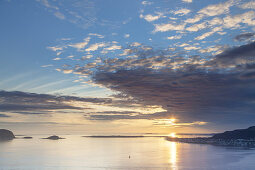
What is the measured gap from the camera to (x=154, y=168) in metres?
75.4

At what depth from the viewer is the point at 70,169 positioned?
75.8 m

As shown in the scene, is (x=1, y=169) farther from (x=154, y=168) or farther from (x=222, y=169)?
(x=222, y=169)

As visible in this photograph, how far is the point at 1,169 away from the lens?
2968 inches

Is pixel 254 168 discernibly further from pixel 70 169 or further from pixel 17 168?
pixel 17 168

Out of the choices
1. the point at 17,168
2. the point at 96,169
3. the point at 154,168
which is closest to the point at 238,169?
the point at 154,168

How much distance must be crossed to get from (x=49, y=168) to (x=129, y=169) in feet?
90.7

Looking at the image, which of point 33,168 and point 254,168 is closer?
point 254,168

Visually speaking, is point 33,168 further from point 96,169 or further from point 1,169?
point 96,169

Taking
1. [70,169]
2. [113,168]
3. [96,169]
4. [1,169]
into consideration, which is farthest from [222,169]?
[1,169]

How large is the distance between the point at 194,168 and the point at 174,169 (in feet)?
22.6

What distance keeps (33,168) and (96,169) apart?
70.5 feet

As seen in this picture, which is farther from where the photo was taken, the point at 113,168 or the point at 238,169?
the point at 113,168

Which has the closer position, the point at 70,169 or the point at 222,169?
the point at 222,169

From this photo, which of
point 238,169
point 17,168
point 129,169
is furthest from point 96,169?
point 238,169
